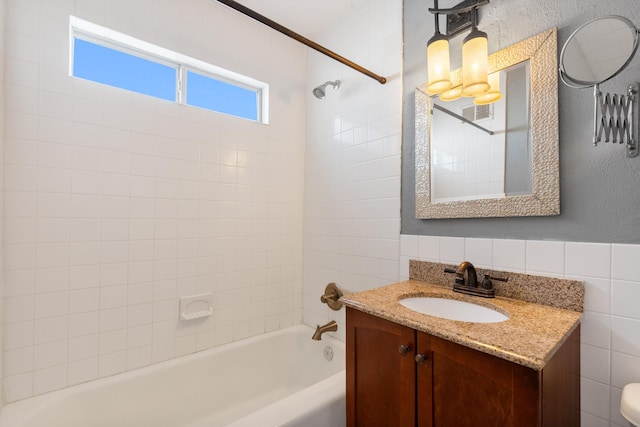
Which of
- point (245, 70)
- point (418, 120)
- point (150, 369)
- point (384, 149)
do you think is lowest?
point (150, 369)

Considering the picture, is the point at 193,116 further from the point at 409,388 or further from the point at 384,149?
the point at 409,388

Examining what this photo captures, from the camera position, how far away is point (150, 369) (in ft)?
5.29

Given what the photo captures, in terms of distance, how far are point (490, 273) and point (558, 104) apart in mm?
697

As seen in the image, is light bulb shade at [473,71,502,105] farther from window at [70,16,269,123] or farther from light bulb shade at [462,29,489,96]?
window at [70,16,269,123]

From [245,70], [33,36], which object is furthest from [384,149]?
[33,36]

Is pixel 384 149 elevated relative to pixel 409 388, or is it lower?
elevated

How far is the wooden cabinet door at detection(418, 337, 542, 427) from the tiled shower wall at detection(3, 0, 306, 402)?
1.46 m

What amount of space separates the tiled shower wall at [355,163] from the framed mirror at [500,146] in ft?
0.72

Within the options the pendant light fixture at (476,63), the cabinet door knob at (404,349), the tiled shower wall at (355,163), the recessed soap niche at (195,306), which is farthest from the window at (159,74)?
the cabinet door knob at (404,349)

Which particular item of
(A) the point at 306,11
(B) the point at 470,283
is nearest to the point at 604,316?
(B) the point at 470,283

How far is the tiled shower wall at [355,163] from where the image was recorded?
1.68 m

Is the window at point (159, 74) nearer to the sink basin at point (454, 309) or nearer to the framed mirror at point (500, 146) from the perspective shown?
the framed mirror at point (500, 146)

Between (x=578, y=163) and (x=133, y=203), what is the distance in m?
2.05

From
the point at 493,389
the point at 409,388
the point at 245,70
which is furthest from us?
the point at 245,70
